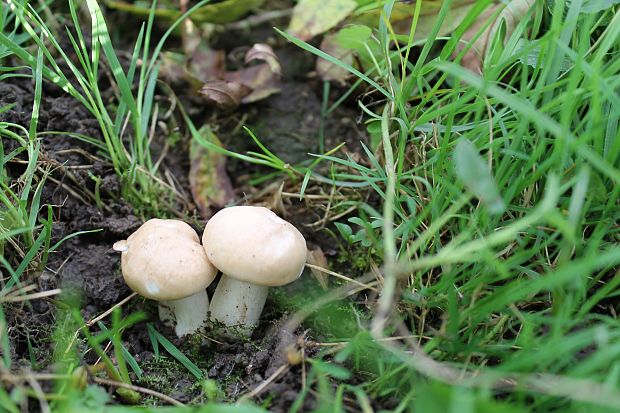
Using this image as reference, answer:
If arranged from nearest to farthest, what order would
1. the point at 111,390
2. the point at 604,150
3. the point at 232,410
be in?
1. the point at 232,410
2. the point at 111,390
3. the point at 604,150

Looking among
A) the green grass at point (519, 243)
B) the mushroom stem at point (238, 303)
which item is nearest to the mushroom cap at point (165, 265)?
the mushroom stem at point (238, 303)

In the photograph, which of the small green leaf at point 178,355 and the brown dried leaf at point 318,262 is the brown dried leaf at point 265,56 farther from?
the small green leaf at point 178,355

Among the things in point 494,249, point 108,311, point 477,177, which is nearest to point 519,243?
point 494,249

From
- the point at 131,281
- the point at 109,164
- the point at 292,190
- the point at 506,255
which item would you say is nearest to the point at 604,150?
the point at 506,255

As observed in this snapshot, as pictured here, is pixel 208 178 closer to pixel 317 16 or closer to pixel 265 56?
pixel 265 56

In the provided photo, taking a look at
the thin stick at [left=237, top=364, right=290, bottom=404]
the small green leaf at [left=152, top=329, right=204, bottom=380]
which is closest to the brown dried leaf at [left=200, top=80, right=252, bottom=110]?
the small green leaf at [left=152, top=329, right=204, bottom=380]

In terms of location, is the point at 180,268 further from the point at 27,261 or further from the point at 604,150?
the point at 604,150
